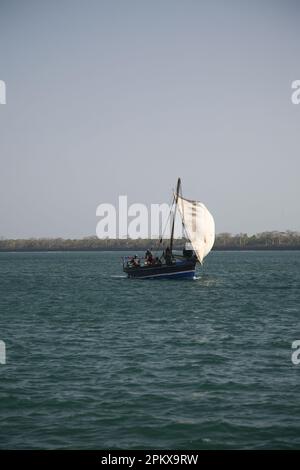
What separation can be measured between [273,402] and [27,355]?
11099 millimetres

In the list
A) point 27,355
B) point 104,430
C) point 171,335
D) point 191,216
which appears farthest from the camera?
point 191,216

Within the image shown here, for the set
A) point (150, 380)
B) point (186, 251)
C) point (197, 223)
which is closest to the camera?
point (150, 380)

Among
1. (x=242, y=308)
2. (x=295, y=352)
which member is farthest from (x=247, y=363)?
(x=242, y=308)

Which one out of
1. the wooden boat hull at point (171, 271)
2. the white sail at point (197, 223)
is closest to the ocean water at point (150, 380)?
the wooden boat hull at point (171, 271)

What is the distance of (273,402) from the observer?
1731 centimetres

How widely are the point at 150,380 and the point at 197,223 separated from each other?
4972 cm

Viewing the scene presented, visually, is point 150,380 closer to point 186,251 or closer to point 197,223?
point 186,251

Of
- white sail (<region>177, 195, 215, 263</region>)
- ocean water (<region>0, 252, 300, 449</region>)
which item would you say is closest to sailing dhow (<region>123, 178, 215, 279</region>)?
white sail (<region>177, 195, 215, 263</region>)

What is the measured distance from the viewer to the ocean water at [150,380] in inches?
585

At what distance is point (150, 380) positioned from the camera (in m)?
19.9

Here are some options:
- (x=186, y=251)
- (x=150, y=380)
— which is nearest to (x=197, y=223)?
(x=186, y=251)

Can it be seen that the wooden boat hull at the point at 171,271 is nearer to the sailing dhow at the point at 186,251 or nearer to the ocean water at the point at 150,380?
the sailing dhow at the point at 186,251

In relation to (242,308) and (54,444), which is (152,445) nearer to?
(54,444)
